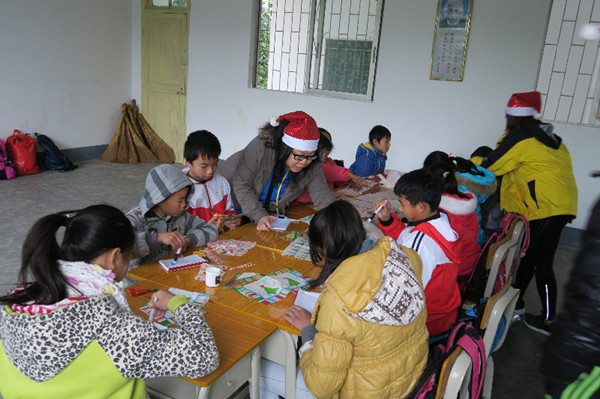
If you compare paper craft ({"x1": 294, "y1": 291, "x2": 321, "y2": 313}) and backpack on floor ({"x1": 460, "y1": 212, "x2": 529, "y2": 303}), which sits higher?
paper craft ({"x1": 294, "y1": 291, "x2": 321, "y2": 313})

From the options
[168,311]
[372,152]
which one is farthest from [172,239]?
[372,152]

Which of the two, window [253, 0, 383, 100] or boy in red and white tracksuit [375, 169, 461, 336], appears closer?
boy in red and white tracksuit [375, 169, 461, 336]

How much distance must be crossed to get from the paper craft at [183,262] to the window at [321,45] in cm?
428

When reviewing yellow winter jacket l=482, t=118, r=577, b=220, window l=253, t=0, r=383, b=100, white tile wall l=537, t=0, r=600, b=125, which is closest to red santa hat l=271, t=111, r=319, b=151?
yellow winter jacket l=482, t=118, r=577, b=220

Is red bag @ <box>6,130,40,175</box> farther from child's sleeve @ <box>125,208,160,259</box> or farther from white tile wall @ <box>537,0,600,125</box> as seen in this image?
white tile wall @ <box>537,0,600,125</box>

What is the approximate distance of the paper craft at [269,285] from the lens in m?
1.86

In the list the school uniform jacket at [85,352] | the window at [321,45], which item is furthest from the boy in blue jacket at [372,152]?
the school uniform jacket at [85,352]

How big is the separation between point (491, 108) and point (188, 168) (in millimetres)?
3873

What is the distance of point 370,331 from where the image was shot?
135cm

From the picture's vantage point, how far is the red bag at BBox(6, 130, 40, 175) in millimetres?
6051

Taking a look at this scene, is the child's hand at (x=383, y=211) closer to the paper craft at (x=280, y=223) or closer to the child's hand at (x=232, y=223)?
the paper craft at (x=280, y=223)

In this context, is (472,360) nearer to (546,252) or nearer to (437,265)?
(437,265)

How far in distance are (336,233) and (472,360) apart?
565 mm

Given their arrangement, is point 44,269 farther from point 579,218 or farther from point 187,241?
point 579,218
